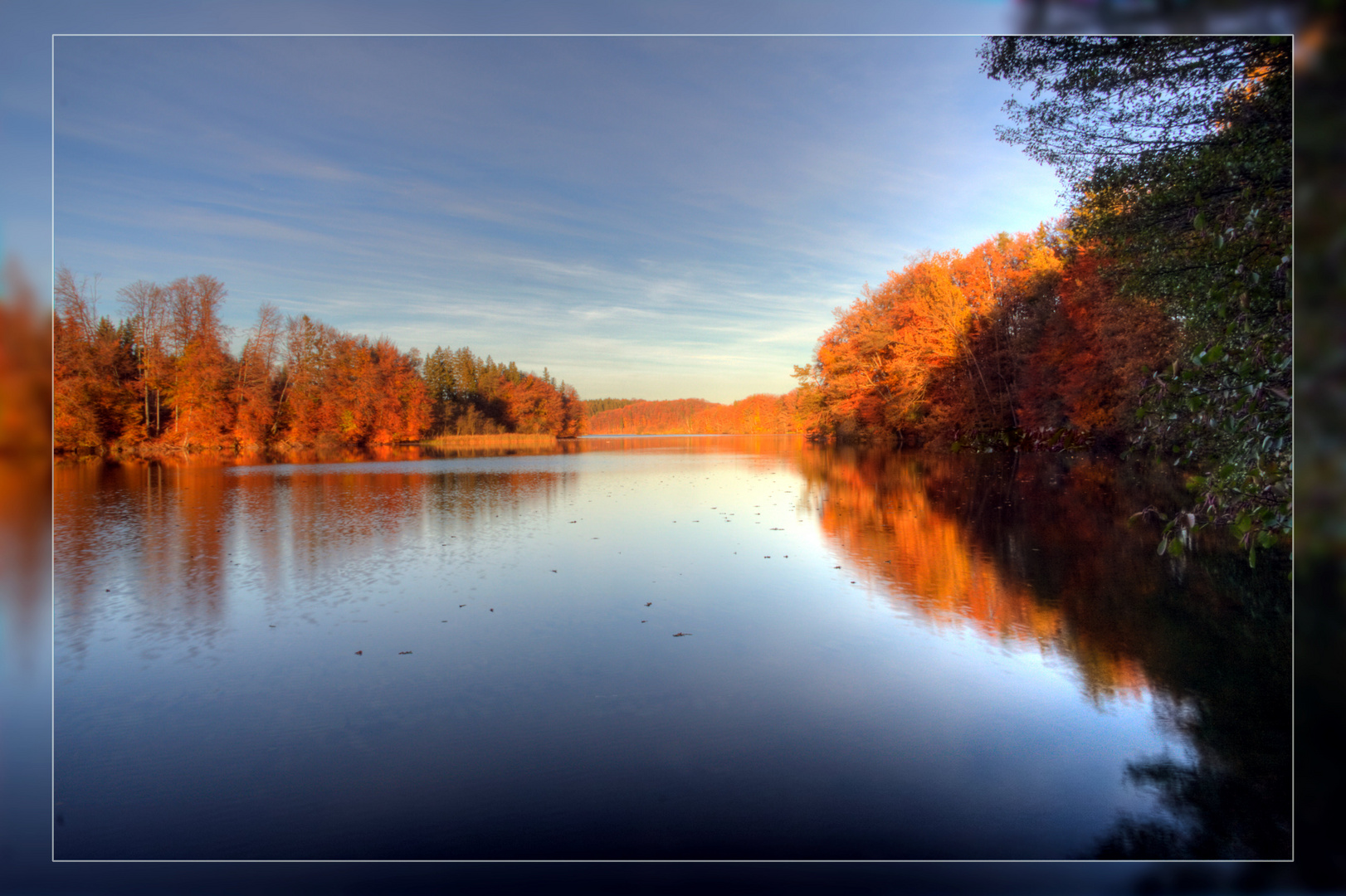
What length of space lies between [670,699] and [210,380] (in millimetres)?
18336

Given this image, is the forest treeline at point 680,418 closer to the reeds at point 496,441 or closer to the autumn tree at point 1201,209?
the reeds at point 496,441

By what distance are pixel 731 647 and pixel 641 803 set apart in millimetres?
2193

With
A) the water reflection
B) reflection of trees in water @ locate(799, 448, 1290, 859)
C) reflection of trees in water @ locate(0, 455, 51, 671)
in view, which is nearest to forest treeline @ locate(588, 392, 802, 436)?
the water reflection

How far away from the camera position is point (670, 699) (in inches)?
155

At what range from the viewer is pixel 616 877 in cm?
248

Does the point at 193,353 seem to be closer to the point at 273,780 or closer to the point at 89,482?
the point at 89,482

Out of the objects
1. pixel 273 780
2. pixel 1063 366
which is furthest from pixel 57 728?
pixel 1063 366

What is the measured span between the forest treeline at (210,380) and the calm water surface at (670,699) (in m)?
1.84

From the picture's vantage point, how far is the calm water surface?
8.82ft

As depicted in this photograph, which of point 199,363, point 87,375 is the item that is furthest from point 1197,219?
point 199,363

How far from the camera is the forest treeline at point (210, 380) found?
7.35m

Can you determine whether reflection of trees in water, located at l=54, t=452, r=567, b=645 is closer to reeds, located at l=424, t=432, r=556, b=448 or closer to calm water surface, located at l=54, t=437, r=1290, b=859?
calm water surface, located at l=54, t=437, r=1290, b=859

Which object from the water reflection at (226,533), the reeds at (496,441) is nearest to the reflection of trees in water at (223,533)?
the water reflection at (226,533)

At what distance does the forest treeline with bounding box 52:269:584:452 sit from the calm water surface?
184 centimetres
